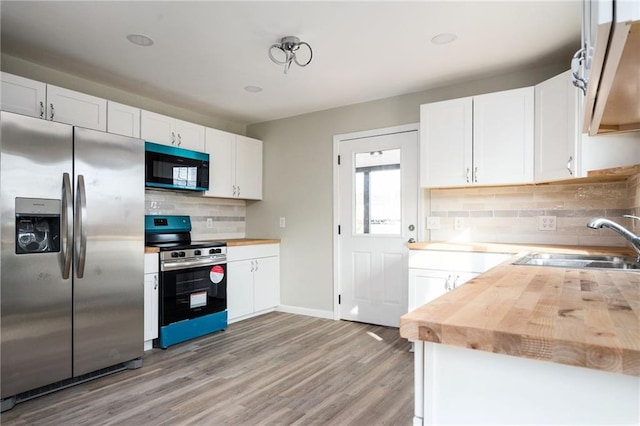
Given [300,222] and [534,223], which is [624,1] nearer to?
[534,223]

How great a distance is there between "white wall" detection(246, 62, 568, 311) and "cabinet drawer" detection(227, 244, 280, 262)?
0.13 meters

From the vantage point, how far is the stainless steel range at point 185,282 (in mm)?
3311

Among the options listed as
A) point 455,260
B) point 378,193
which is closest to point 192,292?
point 378,193

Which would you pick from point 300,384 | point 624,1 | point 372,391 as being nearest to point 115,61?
point 300,384

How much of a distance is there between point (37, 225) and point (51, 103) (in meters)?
1.03

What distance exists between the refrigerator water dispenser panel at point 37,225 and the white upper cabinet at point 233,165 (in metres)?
1.78

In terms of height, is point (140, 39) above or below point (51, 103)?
above

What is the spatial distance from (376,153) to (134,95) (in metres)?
2.47

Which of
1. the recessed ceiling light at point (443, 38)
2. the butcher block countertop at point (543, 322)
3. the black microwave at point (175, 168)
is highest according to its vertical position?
the recessed ceiling light at point (443, 38)

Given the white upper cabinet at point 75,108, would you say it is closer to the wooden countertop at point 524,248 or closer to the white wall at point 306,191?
the white wall at point 306,191

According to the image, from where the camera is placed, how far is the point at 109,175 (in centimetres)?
275

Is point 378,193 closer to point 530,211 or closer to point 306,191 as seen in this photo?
point 306,191

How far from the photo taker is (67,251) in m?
2.48

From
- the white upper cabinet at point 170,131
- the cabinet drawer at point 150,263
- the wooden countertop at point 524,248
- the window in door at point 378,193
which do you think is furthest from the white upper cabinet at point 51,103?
the wooden countertop at point 524,248
